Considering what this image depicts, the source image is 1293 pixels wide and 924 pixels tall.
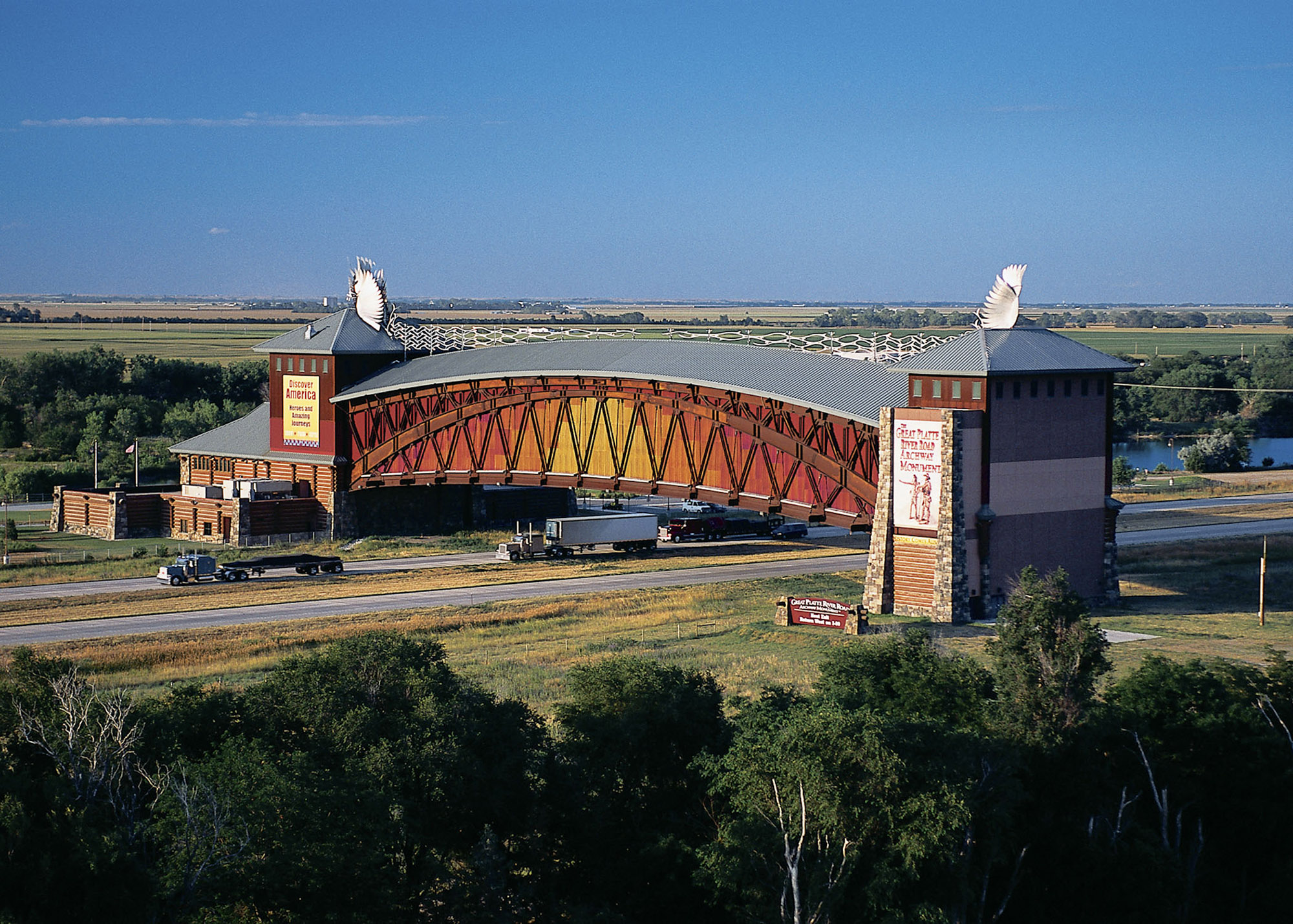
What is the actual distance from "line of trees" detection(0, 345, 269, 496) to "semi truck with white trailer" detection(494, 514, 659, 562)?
43.4 metres

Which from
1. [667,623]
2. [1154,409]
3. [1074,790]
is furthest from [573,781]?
[1154,409]

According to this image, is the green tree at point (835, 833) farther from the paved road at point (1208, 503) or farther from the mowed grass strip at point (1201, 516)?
the paved road at point (1208, 503)

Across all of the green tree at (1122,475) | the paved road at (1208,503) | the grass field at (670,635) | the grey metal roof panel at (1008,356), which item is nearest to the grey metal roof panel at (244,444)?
the grass field at (670,635)

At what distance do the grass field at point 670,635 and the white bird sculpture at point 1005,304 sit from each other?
12121 mm

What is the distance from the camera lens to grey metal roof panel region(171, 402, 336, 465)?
91938 millimetres

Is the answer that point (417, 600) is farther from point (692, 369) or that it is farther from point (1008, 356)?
point (1008, 356)

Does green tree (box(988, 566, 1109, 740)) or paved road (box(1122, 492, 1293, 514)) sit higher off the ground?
green tree (box(988, 566, 1109, 740))

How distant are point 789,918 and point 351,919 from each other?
7.87m

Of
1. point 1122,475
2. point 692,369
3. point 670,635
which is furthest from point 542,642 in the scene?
point 1122,475

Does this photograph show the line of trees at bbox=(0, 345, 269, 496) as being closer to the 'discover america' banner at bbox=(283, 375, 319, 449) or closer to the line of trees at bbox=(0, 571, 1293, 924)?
the 'discover america' banner at bbox=(283, 375, 319, 449)

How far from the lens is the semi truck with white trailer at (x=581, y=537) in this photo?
80.9 m

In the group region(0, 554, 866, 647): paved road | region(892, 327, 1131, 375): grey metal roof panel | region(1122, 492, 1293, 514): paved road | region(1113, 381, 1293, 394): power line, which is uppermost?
region(892, 327, 1131, 375): grey metal roof panel

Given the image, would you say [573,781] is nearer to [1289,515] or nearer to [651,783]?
[651,783]

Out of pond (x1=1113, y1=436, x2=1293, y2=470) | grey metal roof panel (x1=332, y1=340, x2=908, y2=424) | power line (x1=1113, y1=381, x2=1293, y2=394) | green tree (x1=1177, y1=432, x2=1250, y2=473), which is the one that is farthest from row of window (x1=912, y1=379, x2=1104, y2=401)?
power line (x1=1113, y1=381, x2=1293, y2=394)
